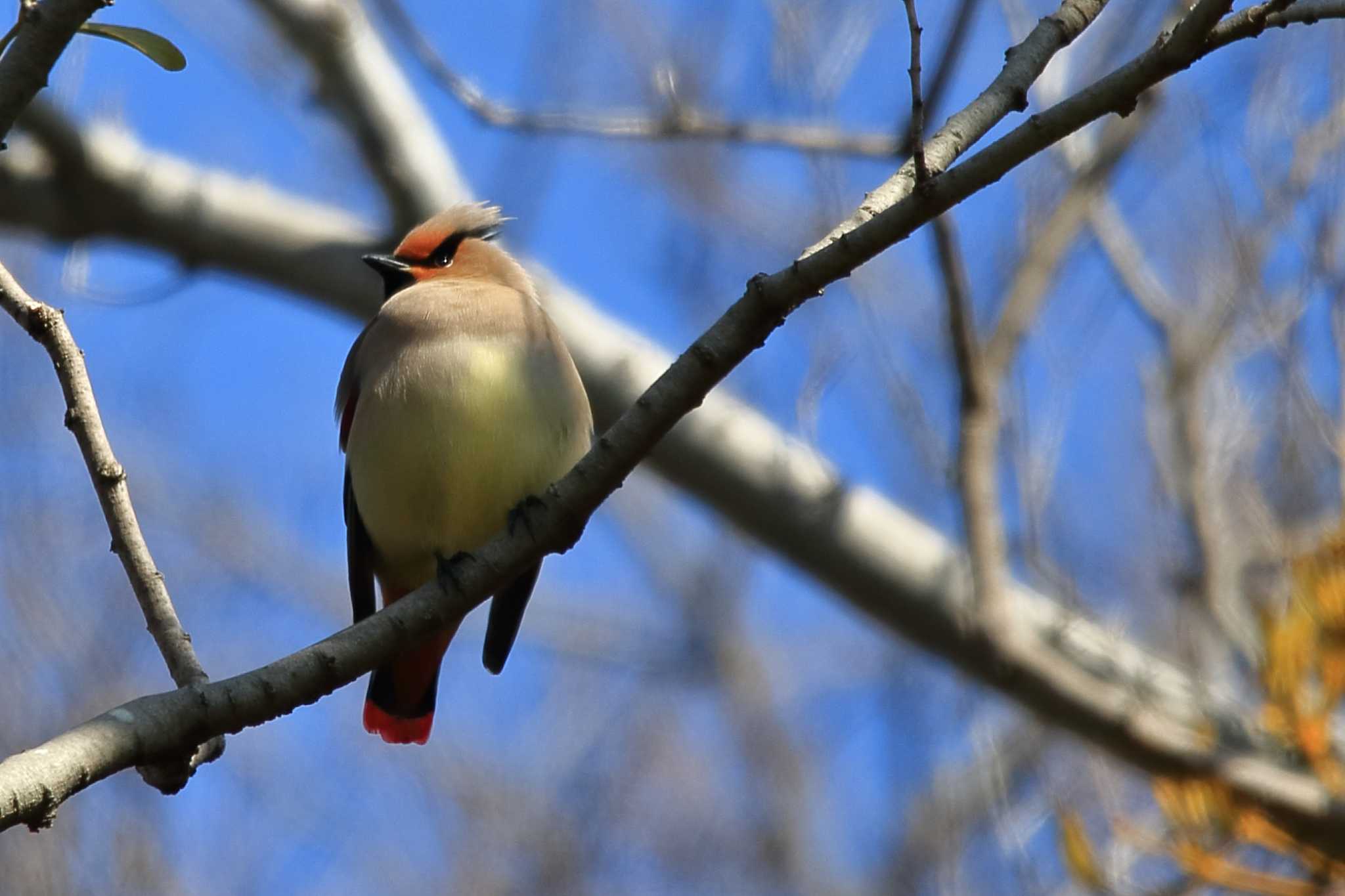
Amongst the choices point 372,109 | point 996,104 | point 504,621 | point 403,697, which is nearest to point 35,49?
point 996,104

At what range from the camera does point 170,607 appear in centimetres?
266

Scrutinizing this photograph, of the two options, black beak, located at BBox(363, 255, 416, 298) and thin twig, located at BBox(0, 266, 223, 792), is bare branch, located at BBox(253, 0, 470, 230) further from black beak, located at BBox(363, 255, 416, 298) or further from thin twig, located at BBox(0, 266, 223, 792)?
thin twig, located at BBox(0, 266, 223, 792)

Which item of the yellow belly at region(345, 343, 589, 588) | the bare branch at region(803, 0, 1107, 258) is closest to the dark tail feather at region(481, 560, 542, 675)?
the yellow belly at region(345, 343, 589, 588)

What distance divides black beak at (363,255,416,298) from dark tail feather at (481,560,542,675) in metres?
0.99

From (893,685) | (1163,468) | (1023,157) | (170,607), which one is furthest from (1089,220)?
(170,607)

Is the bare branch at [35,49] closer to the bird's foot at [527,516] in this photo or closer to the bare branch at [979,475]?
the bird's foot at [527,516]

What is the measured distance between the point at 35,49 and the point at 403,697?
2248mm

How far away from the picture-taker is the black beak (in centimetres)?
480

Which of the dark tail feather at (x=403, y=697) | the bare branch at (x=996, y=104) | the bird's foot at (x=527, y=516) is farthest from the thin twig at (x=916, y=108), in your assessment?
the dark tail feather at (x=403, y=697)

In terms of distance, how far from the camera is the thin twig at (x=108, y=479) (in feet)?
8.41

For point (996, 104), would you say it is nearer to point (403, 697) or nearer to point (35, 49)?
point (35, 49)

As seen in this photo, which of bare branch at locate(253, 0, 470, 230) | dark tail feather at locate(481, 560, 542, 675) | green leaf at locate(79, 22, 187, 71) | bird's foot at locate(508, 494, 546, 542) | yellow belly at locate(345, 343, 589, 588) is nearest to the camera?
green leaf at locate(79, 22, 187, 71)

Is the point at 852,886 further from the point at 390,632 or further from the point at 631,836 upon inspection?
the point at 390,632

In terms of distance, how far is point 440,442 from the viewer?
3.85m
